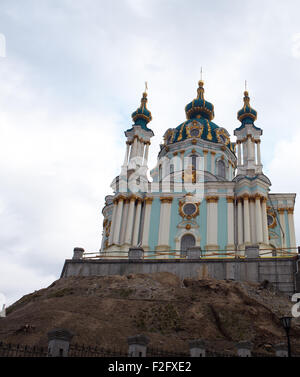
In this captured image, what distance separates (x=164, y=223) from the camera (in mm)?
30516

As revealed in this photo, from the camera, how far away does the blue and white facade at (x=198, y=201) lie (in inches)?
1162

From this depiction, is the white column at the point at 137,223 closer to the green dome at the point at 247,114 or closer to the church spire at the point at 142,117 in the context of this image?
the church spire at the point at 142,117

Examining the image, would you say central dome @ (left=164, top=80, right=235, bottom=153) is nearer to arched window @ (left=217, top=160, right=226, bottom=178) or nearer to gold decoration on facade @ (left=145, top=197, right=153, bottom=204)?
arched window @ (left=217, top=160, right=226, bottom=178)

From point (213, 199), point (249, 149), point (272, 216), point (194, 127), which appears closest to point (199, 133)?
point (194, 127)

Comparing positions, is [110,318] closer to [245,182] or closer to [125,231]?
[125,231]

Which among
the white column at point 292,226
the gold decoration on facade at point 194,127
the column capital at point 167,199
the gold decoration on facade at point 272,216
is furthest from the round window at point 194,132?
the white column at point 292,226

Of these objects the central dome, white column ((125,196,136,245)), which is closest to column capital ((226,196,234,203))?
white column ((125,196,136,245))

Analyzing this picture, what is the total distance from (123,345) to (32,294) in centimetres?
894

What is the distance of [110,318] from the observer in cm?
1622

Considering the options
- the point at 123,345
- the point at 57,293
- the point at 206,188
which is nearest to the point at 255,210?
the point at 206,188

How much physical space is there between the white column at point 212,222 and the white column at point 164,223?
2775 millimetres

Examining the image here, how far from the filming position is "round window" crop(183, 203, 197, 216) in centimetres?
3075

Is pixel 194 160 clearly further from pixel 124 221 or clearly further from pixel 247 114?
pixel 124 221
